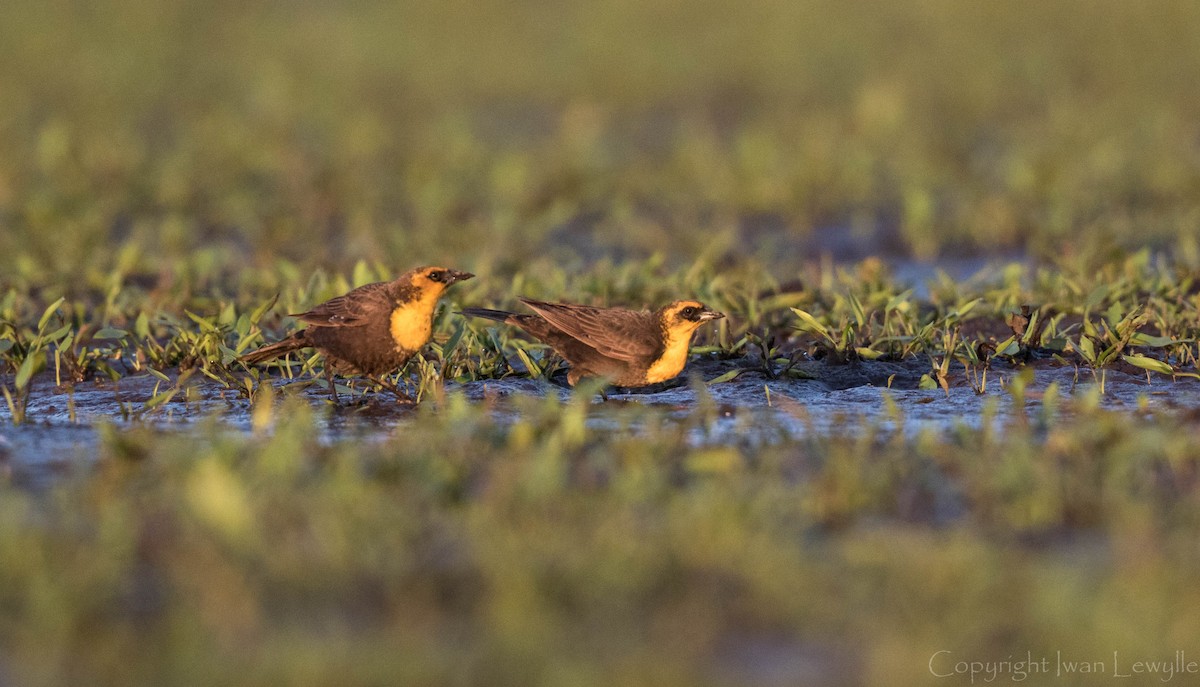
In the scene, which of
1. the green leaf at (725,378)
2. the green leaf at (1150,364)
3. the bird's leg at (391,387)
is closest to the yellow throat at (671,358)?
the green leaf at (725,378)

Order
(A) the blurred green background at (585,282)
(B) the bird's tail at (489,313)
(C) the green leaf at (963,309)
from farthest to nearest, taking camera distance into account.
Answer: (C) the green leaf at (963,309)
(B) the bird's tail at (489,313)
(A) the blurred green background at (585,282)

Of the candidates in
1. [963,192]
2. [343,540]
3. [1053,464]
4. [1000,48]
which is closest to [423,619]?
[343,540]

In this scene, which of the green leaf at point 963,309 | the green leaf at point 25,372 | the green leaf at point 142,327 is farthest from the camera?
the green leaf at point 142,327

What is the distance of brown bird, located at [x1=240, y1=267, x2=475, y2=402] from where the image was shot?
22.1ft

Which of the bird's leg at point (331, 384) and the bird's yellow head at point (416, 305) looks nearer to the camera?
the bird's leg at point (331, 384)

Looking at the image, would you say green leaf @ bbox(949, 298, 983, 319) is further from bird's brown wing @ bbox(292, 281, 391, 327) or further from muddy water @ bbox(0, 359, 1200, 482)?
bird's brown wing @ bbox(292, 281, 391, 327)

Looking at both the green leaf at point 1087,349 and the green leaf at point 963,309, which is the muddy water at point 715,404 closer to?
the green leaf at point 1087,349

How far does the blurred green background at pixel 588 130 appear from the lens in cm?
1146

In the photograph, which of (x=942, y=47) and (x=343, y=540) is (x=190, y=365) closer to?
(x=343, y=540)

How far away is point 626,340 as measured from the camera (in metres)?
7.00

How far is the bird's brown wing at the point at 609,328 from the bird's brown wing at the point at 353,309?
0.67m

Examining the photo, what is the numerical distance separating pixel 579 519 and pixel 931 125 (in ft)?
39.1

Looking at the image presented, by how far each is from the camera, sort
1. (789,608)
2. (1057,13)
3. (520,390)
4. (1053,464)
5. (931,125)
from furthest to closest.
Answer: (1057,13), (931,125), (520,390), (1053,464), (789,608)

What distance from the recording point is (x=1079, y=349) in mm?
7098
